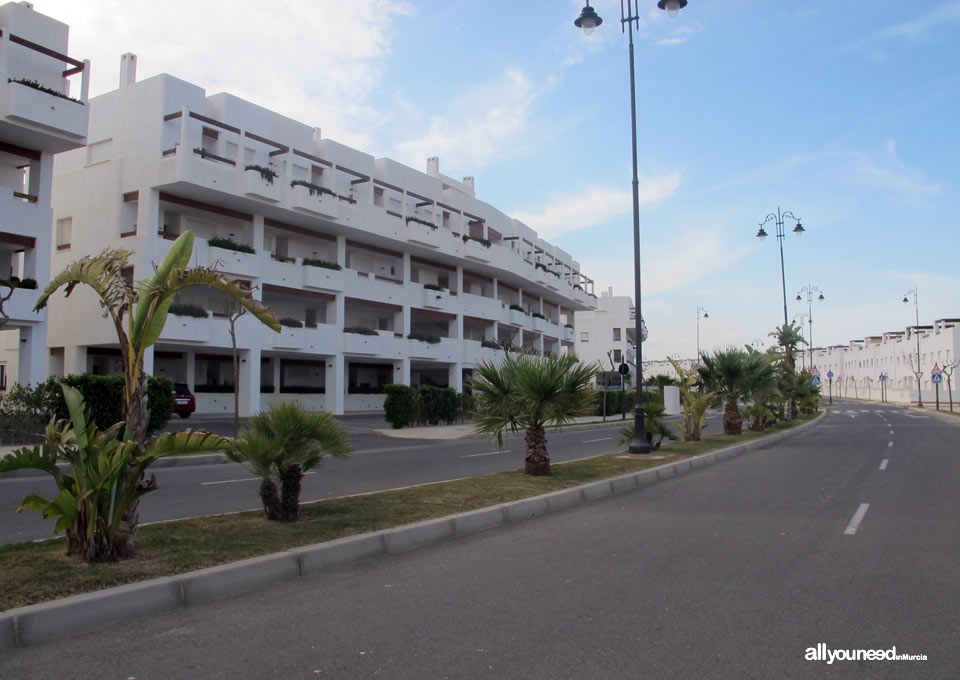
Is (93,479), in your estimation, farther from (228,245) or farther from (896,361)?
(896,361)

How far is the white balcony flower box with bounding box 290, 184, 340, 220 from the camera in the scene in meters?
31.6

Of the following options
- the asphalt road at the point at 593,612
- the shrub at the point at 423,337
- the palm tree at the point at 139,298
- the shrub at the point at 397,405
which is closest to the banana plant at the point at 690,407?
the asphalt road at the point at 593,612

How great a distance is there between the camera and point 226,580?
541cm

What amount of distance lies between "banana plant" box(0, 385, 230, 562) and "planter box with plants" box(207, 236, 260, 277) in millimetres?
24386

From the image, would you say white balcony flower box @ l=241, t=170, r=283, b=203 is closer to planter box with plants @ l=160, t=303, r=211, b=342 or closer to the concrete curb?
planter box with plants @ l=160, t=303, r=211, b=342

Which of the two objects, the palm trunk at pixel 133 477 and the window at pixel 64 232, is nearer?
the palm trunk at pixel 133 477

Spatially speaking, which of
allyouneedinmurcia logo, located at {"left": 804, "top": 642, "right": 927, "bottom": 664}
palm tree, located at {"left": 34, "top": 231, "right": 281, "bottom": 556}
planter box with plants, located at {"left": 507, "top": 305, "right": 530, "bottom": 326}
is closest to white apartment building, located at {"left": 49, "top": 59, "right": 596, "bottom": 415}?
planter box with plants, located at {"left": 507, "top": 305, "right": 530, "bottom": 326}

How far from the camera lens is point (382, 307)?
3944cm

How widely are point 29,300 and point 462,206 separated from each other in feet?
92.7

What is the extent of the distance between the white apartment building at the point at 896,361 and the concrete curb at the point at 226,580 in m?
73.4

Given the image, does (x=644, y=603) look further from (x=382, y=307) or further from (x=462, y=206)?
(x=462, y=206)

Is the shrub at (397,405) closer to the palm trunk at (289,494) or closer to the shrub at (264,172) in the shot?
the shrub at (264,172)

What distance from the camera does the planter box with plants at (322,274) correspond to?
33.4 metres

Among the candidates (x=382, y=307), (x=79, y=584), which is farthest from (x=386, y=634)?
(x=382, y=307)
